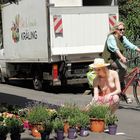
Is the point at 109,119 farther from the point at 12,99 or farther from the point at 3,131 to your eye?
the point at 12,99

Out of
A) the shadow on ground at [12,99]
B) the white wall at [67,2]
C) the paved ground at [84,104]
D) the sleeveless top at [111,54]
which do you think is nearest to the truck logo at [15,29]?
the paved ground at [84,104]

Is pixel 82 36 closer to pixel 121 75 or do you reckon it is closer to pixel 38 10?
pixel 38 10

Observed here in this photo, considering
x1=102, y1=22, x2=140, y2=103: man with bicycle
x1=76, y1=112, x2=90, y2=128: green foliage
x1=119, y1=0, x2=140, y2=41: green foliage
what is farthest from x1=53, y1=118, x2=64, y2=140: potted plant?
x1=119, y1=0, x2=140, y2=41: green foliage

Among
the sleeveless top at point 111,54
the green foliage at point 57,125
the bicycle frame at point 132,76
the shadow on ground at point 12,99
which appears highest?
the sleeveless top at point 111,54

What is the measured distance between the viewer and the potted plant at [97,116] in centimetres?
926

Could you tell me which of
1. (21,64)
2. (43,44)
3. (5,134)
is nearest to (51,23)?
(43,44)

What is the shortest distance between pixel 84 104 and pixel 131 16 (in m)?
13.3

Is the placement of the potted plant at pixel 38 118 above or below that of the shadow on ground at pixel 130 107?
above

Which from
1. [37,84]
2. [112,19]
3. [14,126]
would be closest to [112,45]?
[14,126]

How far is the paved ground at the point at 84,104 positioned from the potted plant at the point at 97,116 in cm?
11

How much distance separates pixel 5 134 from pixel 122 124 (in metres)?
3.48

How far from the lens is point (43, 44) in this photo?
18031 millimetres

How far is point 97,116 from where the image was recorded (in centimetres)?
930

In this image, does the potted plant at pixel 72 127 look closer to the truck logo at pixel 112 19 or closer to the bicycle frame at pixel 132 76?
the bicycle frame at pixel 132 76
